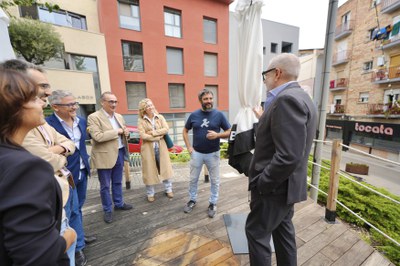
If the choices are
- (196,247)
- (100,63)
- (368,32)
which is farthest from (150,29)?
(368,32)

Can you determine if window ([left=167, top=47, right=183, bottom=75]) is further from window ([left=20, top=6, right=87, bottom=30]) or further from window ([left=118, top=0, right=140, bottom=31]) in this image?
window ([left=20, top=6, right=87, bottom=30])

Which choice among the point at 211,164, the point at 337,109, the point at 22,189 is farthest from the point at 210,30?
the point at 22,189

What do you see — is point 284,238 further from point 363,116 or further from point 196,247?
point 363,116

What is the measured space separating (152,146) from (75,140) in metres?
1.24

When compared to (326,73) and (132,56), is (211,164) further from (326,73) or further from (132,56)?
(132,56)

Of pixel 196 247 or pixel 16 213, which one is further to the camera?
pixel 196 247

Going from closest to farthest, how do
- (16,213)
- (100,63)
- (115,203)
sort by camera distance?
(16,213)
(115,203)
(100,63)

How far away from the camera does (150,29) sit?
11.8 meters

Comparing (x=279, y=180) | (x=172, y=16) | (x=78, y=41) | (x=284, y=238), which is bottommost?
(x=284, y=238)

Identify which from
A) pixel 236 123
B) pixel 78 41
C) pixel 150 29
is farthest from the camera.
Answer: pixel 150 29

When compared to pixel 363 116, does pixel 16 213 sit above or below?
above

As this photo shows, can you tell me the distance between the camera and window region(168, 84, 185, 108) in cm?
1317

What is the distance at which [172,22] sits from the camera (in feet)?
40.9

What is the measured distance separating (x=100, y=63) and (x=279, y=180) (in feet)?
37.3
